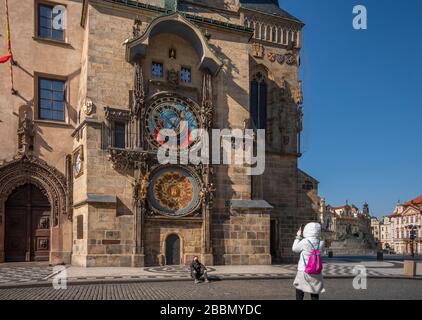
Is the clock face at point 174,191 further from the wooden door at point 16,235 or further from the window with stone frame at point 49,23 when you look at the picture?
the window with stone frame at point 49,23

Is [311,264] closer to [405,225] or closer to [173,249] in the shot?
[173,249]

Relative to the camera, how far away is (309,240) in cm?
839

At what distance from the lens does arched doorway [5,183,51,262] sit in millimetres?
22219

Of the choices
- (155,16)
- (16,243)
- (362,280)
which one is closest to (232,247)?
(362,280)

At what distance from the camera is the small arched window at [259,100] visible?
96.4 ft

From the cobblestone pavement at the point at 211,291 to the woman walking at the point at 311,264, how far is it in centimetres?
402

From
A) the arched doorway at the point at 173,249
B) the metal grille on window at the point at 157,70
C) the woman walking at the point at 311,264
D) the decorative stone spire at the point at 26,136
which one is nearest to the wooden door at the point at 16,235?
the decorative stone spire at the point at 26,136

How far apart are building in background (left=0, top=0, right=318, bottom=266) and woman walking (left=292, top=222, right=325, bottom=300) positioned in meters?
13.9

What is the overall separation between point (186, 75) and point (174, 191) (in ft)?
19.2

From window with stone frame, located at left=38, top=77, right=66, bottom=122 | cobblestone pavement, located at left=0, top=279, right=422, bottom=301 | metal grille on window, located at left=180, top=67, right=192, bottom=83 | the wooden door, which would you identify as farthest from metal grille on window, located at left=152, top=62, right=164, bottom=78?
cobblestone pavement, located at left=0, top=279, right=422, bottom=301

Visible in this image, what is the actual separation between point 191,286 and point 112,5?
45.7 ft

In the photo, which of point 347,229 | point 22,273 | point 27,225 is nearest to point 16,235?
point 27,225

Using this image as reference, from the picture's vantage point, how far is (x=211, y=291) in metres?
13.5
